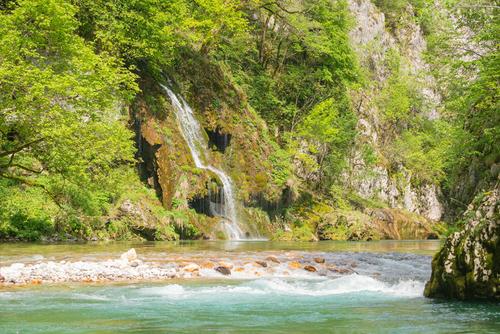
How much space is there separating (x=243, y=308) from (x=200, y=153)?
20568 mm

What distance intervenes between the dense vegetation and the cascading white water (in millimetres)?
2001

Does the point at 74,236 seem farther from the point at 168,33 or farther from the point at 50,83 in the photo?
the point at 168,33

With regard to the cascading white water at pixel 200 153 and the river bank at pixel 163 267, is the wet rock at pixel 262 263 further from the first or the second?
the cascading white water at pixel 200 153

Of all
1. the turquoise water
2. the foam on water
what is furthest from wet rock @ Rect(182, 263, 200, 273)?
the foam on water

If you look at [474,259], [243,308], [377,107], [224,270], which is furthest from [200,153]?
[377,107]

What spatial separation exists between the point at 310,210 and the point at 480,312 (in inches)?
1010

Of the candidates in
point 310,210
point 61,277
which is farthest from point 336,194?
point 61,277

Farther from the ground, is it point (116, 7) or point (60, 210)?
point (116, 7)

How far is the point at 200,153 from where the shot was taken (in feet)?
93.8

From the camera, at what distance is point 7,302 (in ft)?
28.5

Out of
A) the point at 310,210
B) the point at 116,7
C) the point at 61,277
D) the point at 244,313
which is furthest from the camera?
the point at 310,210

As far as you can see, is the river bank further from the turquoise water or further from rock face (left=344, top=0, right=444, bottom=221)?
rock face (left=344, top=0, right=444, bottom=221)

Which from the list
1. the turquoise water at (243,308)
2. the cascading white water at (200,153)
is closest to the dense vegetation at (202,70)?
the cascading white water at (200,153)

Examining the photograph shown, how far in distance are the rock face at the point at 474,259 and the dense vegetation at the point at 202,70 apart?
425cm
